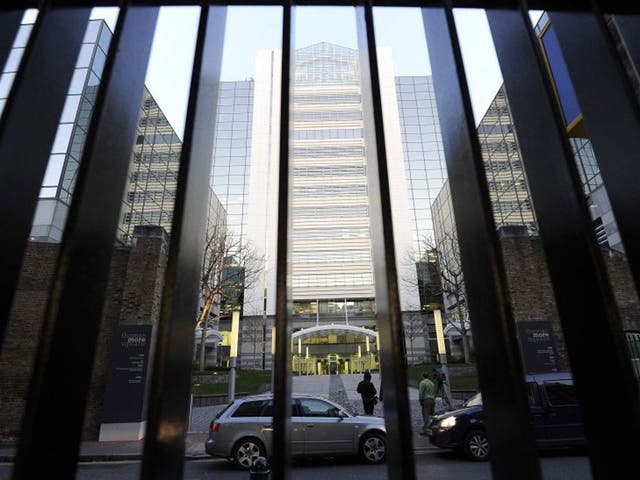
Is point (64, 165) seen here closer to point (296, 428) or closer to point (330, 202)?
point (296, 428)

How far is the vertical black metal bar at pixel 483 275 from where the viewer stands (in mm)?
1182

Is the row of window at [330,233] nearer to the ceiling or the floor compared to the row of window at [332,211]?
nearer to the floor

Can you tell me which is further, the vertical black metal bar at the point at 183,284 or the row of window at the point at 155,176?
the row of window at the point at 155,176

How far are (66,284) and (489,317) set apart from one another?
139 cm

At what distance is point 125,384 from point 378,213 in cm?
1321

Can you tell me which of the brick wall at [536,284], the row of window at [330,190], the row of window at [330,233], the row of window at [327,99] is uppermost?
the row of window at [327,99]

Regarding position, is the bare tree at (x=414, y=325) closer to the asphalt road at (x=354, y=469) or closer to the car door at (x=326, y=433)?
the asphalt road at (x=354, y=469)

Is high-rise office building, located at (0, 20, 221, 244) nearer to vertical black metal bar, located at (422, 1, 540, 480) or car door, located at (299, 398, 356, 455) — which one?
car door, located at (299, 398, 356, 455)

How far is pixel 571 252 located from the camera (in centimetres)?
140

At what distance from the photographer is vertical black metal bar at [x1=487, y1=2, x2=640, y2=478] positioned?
1190mm

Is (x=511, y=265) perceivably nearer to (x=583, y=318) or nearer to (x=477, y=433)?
(x=477, y=433)

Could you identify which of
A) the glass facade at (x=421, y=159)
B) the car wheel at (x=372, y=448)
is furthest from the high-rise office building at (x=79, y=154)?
the glass facade at (x=421, y=159)

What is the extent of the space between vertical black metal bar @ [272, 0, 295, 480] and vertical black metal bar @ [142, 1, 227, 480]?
32cm

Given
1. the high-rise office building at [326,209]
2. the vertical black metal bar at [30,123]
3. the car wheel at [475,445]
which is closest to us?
the vertical black metal bar at [30,123]
